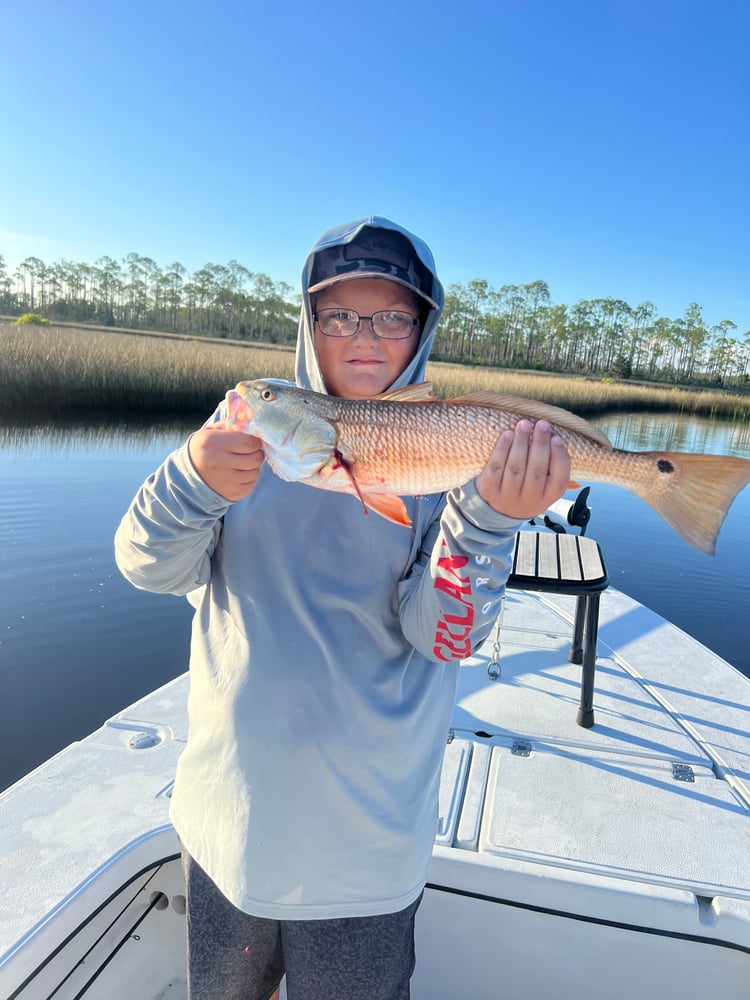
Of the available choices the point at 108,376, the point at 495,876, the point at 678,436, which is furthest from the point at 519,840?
the point at 678,436

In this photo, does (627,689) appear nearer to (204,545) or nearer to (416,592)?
(416,592)

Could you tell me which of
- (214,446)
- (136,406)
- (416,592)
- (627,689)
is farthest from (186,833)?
(136,406)

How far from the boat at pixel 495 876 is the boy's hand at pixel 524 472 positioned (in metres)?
1.36

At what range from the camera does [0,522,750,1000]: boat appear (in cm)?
194

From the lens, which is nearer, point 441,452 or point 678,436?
point 441,452

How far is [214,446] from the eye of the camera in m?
1.47

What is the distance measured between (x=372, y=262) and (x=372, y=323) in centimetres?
18

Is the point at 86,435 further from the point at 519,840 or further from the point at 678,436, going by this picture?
the point at 678,436

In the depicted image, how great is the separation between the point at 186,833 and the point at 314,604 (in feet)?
2.32

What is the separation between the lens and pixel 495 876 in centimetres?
210

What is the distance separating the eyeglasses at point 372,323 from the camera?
1.78 m

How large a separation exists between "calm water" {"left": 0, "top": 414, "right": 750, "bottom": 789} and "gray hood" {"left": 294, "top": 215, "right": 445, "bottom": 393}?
4.50m

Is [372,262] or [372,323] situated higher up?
[372,262]

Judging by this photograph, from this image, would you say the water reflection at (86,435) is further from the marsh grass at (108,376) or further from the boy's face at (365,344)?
the boy's face at (365,344)
